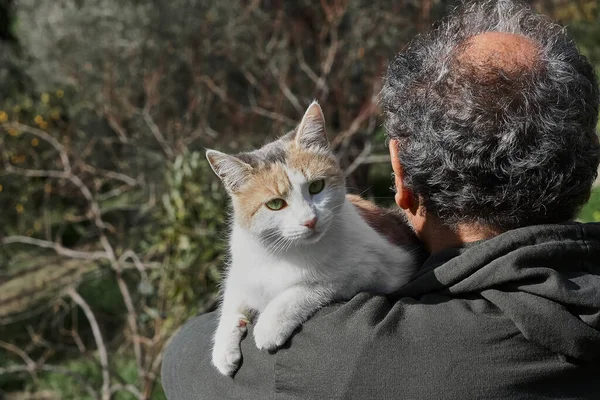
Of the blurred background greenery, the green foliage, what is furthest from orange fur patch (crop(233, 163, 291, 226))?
the blurred background greenery

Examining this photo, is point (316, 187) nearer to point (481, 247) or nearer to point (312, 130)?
point (312, 130)

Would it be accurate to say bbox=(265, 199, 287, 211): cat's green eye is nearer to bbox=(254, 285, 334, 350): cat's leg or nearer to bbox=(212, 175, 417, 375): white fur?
bbox=(212, 175, 417, 375): white fur

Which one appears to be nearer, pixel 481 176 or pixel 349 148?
pixel 481 176

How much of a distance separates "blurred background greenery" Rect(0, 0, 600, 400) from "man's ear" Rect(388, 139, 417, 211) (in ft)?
10.6

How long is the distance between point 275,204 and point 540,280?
2.63 feet

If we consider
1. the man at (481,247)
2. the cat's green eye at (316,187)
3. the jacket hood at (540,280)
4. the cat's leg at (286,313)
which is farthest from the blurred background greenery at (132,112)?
the jacket hood at (540,280)

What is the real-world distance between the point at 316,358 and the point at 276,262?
0.49 m

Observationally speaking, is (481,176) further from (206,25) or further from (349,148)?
(206,25)

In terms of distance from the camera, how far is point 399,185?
1660 millimetres

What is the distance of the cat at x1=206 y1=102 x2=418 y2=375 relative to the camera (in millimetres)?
1675

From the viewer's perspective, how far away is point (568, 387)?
4.33ft

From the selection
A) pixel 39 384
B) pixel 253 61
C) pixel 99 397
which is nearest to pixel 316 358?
pixel 99 397

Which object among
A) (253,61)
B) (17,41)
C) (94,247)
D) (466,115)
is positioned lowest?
(94,247)

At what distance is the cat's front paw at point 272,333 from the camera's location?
1.46 m
